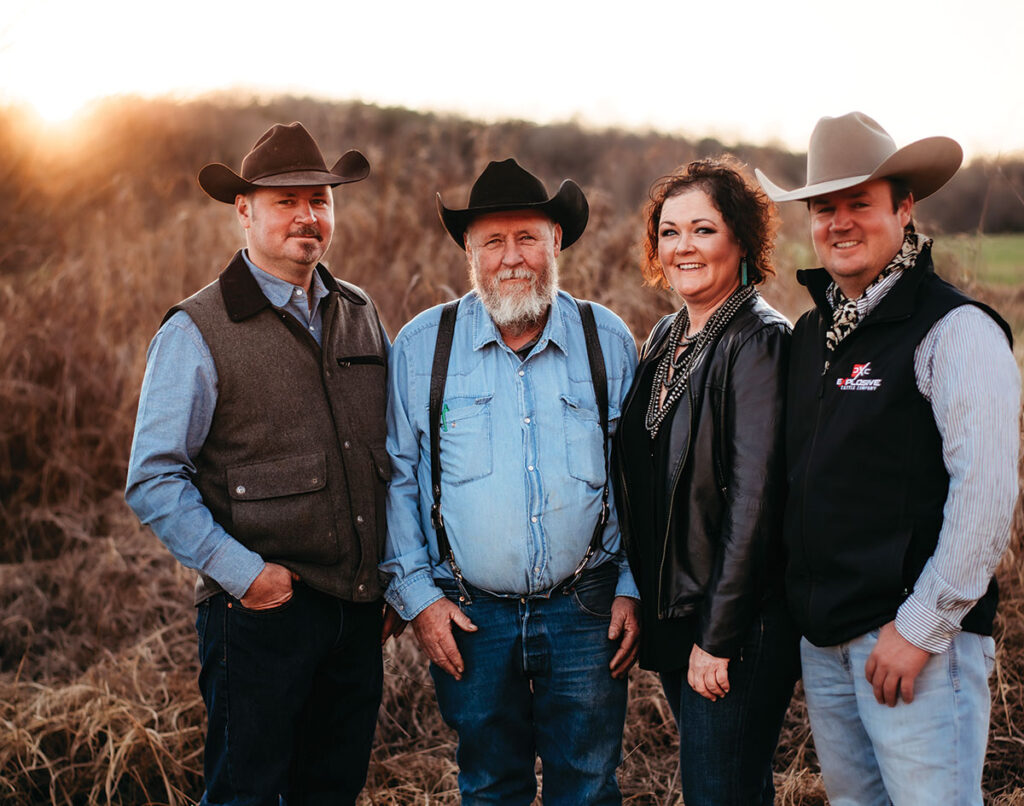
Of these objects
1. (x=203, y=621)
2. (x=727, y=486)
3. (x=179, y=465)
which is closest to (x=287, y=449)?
(x=179, y=465)

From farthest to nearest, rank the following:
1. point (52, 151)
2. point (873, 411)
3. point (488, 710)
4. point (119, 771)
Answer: point (52, 151), point (119, 771), point (488, 710), point (873, 411)

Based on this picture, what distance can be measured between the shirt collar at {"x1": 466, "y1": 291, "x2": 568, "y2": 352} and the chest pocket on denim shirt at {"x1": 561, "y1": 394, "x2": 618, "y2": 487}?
226 millimetres

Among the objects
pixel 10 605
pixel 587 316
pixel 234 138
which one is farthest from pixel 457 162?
pixel 587 316

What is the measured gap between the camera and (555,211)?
3.24 m

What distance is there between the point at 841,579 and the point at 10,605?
5.16 meters

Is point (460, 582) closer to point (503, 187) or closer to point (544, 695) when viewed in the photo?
point (544, 695)

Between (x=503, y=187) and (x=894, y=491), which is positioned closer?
(x=894, y=491)

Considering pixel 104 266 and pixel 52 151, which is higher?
pixel 52 151

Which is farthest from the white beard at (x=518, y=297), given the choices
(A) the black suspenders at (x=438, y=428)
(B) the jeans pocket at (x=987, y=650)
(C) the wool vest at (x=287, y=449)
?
(B) the jeans pocket at (x=987, y=650)

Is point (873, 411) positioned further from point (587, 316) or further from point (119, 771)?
point (119, 771)

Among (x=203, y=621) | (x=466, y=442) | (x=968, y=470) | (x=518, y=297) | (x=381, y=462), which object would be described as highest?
(x=518, y=297)

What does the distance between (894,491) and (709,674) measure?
81 centimetres

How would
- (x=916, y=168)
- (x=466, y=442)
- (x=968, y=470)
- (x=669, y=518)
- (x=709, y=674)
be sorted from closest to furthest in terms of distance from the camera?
1. (x=968, y=470)
2. (x=916, y=168)
3. (x=709, y=674)
4. (x=669, y=518)
5. (x=466, y=442)

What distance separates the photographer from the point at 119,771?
389 cm
